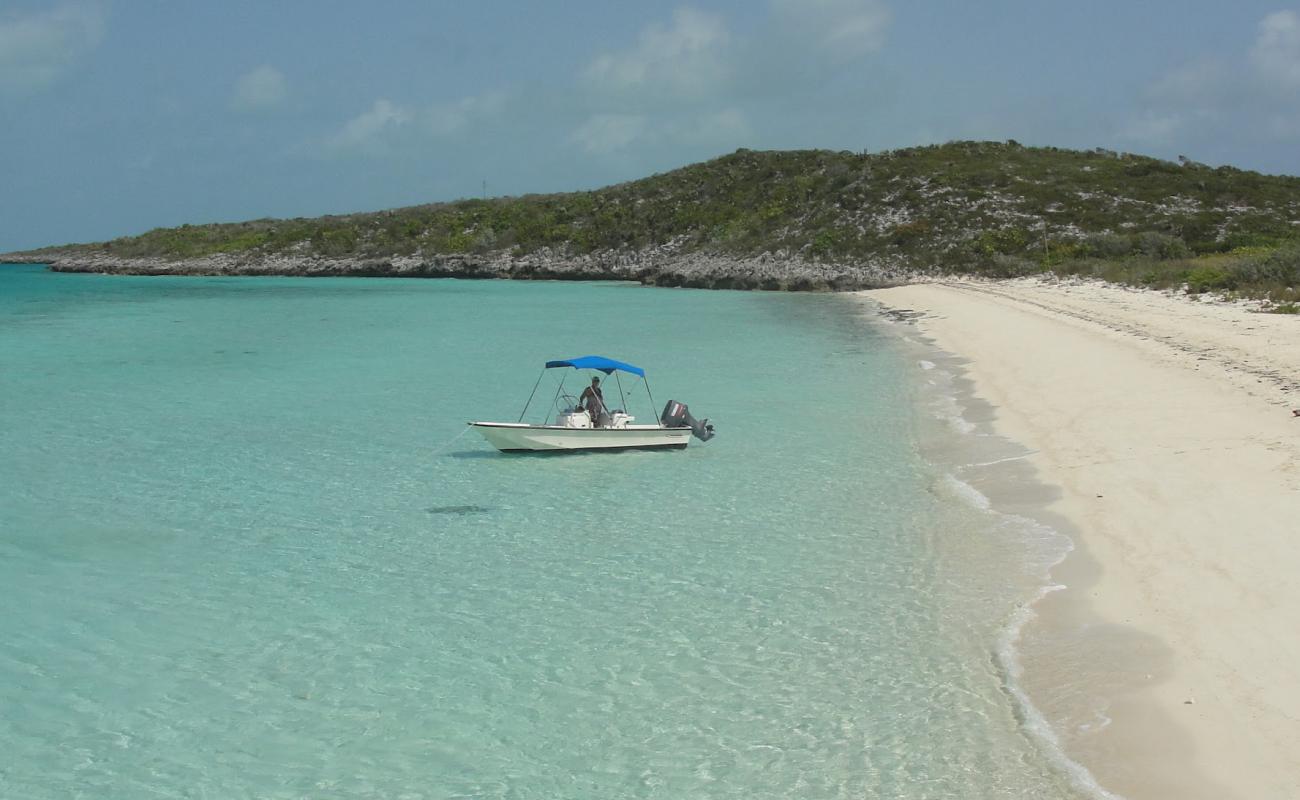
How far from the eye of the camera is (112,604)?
10969 mm

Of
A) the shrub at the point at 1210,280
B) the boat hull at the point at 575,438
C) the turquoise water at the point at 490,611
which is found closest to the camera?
the turquoise water at the point at 490,611

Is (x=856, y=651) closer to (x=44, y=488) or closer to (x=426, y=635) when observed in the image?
(x=426, y=635)

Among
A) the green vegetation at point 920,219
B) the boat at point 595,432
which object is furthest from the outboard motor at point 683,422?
the green vegetation at point 920,219

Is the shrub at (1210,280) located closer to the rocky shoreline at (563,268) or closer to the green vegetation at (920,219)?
the green vegetation at (920,219)

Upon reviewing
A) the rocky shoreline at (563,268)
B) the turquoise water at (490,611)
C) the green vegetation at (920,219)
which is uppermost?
the green vegetation at (920,219)

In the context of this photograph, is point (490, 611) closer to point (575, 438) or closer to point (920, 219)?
A: point (575, 438)

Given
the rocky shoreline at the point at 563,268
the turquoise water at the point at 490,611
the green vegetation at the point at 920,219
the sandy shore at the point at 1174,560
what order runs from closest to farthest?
the sandy shore at the point at 1174,560 → the turquoise water at the point at 490,611 → the green vegetation at the point at 920,219 → the rocky shoreline at the point at 563,268

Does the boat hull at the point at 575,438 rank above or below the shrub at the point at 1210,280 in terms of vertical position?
below

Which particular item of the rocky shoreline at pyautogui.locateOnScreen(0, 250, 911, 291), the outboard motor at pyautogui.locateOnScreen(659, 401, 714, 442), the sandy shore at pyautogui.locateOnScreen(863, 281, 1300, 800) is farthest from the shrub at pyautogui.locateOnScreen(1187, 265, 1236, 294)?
the rocky shoreline at pyautogui.locateOnScreen(0, 250, 911, 291)

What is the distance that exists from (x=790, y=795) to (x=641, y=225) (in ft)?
301

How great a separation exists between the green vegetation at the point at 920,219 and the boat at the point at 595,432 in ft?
74.0

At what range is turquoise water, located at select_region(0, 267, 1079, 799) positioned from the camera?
768cm

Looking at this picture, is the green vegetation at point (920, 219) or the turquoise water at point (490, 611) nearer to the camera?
the turquoise water at point (490, 611)

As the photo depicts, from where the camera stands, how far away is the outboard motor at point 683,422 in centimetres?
1833
